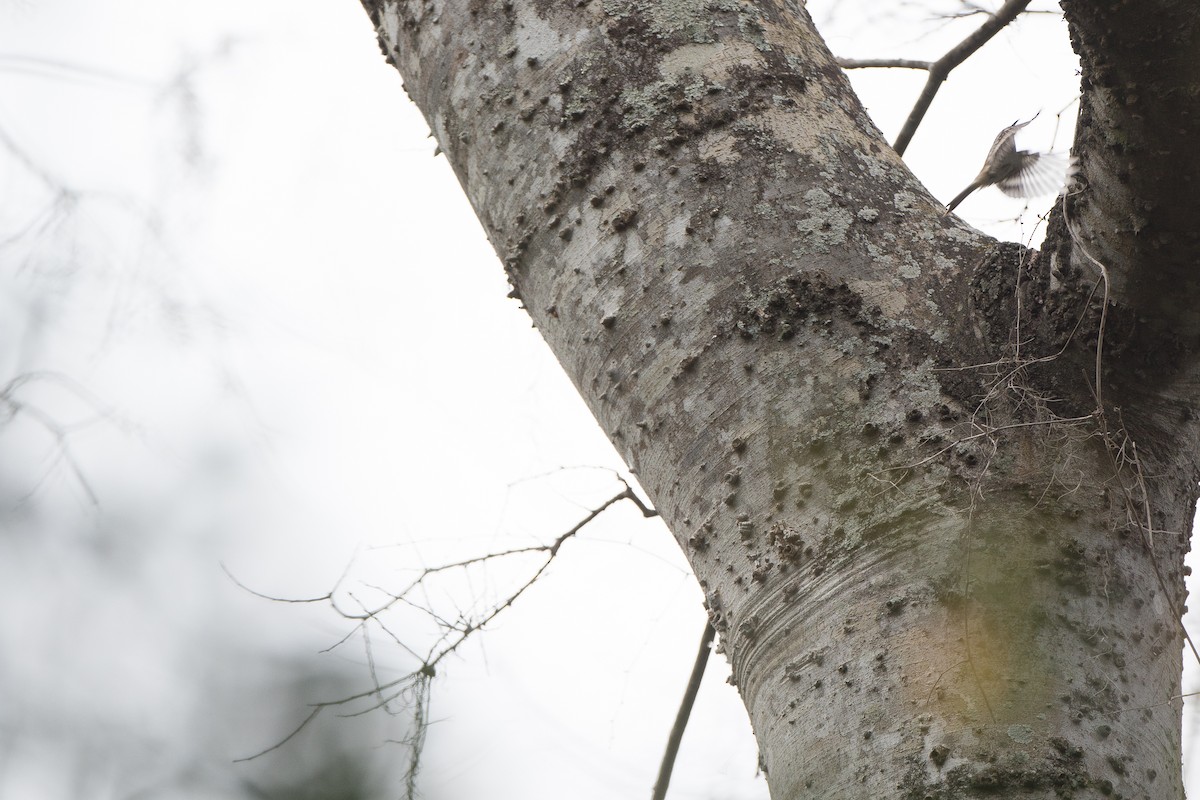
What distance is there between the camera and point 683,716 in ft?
5.98

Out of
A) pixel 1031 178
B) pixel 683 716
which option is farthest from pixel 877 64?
pixel 683 716

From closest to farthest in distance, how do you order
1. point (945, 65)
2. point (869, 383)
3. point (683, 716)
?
point (869, 383) < point (683, 716) < point (945, 65)

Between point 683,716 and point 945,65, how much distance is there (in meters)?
1.58

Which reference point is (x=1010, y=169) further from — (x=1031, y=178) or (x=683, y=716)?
(x=683, y=716)

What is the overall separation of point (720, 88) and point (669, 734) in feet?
4.11

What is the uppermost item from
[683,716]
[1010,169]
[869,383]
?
[1010,169]

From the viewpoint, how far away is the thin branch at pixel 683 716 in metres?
1.75

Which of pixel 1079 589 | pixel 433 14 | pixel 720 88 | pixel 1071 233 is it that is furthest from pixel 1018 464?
pixel 433 14

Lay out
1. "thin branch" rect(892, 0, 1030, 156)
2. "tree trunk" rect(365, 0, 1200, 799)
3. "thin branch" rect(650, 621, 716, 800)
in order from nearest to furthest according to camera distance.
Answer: "tree trunk" rect(365, 0, 1200, 799) → "thin branch" rect(650, 621, 716, 800) → "thin branch" rect(892, 0, 1030, 156)

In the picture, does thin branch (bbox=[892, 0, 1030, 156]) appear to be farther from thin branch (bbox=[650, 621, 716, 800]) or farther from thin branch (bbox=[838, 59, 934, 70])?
thin branch (bbox=[650, 621, 716, 800])

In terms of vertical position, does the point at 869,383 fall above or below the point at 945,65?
below

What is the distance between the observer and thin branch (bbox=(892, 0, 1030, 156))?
2074mm

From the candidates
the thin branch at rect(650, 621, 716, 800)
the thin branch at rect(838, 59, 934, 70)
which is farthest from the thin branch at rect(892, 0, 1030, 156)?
the thin branch at rect(650, 621, 716, 800)

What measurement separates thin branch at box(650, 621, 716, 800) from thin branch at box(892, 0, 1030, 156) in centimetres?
117
